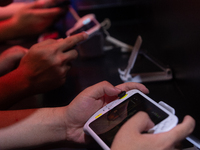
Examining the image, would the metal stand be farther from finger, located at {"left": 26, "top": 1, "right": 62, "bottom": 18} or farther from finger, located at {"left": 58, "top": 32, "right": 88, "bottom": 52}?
finger, located at {"left": 26, "top": 1, "right": 62, "bottom": 18}

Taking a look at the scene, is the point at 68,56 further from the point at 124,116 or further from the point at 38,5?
the point at 38,5

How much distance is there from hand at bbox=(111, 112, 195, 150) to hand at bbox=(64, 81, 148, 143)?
0.14m

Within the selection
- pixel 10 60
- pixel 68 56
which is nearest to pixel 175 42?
pixel 68 56

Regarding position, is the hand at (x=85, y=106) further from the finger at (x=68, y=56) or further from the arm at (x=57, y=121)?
the finger at (x=68, y=56)

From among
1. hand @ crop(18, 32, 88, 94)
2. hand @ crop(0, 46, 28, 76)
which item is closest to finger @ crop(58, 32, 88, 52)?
hand @ crop(18, 32, 88, 94)

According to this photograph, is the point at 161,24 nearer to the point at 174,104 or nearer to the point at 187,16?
the point at 187,16

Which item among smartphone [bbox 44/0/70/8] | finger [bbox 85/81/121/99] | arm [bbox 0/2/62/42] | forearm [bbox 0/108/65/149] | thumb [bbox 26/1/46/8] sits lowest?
forearm [bbox 0/108/65/149]

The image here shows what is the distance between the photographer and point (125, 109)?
0.47 meters

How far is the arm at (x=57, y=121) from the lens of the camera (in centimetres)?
52

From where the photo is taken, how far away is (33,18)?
0.99m

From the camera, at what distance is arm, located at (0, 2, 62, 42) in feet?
3.22

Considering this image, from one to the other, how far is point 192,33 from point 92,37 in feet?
1.32

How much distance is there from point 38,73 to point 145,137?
43cm

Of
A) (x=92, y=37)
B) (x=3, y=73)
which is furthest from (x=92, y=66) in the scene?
(x=3, y=73)
